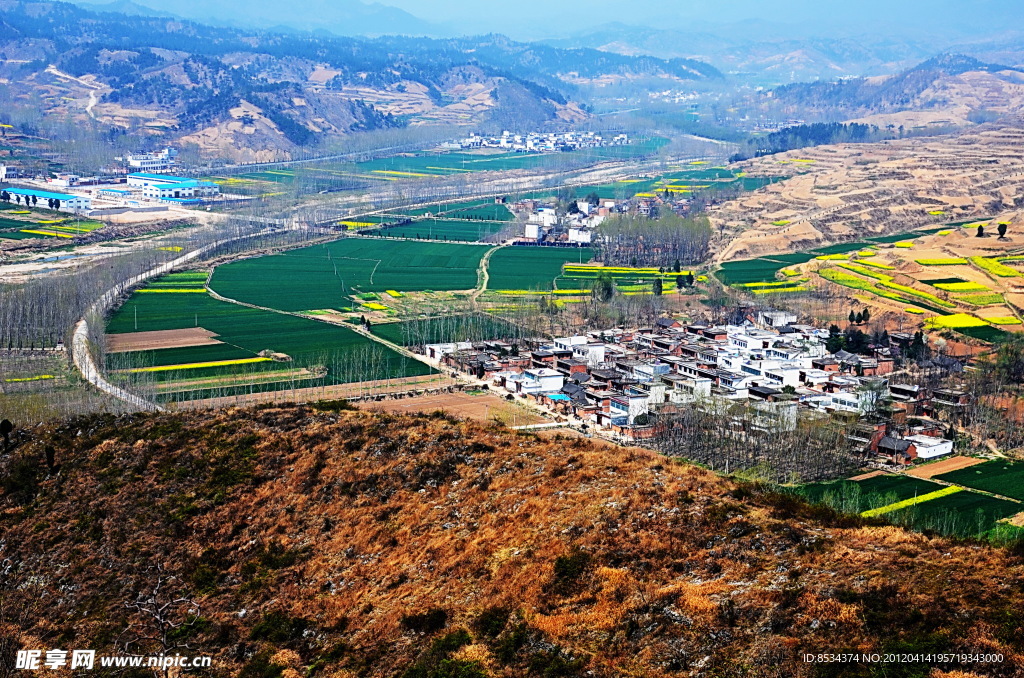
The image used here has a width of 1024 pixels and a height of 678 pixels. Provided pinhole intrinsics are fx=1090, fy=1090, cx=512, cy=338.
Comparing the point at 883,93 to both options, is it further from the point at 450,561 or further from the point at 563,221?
the point at 450,561

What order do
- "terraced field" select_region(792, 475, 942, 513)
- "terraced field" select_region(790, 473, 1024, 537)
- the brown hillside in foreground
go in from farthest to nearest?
"terraced field" select_region(792, 475, 942, 513), "terraced field" select_region(790, 473, 1024, 537), the brown hillside in foreground

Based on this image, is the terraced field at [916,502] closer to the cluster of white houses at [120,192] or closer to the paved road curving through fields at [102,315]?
the paved road curving through fields at [102,315]

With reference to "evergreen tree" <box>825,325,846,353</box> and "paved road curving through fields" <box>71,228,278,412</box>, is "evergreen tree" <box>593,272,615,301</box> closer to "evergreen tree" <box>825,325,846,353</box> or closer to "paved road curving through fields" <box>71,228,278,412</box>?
"evergreen tree" <box>825,325,846,353</box>

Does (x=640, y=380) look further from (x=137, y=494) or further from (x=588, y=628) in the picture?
(x=588, y=628)

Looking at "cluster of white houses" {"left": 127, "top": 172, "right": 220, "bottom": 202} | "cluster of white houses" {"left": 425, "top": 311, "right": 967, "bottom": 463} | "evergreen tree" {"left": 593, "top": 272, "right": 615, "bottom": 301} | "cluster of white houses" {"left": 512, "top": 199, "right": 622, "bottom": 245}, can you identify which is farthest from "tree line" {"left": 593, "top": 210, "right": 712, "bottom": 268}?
"cluster of white houses" {"left": 127, "top": 172, "right": 220, "bottom": 202}

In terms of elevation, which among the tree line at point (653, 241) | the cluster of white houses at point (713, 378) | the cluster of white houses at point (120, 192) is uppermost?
the cluster of white houses at point (120, 192)

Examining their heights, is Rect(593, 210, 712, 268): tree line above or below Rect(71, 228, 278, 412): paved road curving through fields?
above

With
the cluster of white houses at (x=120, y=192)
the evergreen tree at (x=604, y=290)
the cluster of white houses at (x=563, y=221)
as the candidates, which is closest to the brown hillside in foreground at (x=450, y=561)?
the evergreen tree at (x=604, y=290)
